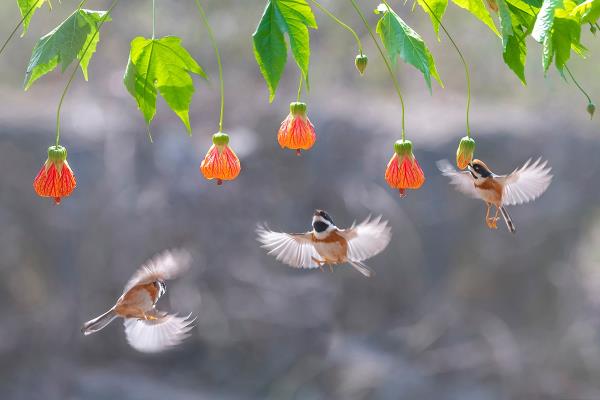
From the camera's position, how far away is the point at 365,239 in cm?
232

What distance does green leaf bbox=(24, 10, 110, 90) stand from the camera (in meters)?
1.62

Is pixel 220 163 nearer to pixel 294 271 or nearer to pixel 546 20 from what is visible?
pixel 546 20

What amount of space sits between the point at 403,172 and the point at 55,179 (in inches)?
28.6

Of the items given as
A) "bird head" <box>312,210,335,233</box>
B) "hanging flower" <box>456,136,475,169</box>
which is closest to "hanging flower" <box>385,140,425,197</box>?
"hanging flower" <box>456,136,475,169</box>

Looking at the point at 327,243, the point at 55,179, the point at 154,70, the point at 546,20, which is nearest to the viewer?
the point at 546,20

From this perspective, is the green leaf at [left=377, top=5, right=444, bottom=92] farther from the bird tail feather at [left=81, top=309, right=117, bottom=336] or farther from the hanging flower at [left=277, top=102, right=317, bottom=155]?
the bird tail feather at [left=81, top=309, right=117, bottom=336]

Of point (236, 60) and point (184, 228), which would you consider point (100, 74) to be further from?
point (184, 228)

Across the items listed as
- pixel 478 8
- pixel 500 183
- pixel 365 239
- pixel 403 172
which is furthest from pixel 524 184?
pixel 478 8

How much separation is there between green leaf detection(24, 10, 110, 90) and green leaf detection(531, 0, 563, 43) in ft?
2.55

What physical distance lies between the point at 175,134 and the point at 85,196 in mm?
805

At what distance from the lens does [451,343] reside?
651 cm

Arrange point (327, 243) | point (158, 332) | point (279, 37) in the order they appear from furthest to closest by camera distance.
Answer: point (158, 332), point (327, 243), point (279, 37)

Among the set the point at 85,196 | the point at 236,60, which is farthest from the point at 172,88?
the point at 236,60

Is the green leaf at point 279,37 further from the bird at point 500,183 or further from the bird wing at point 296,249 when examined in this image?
the bird wing at point 296,249
